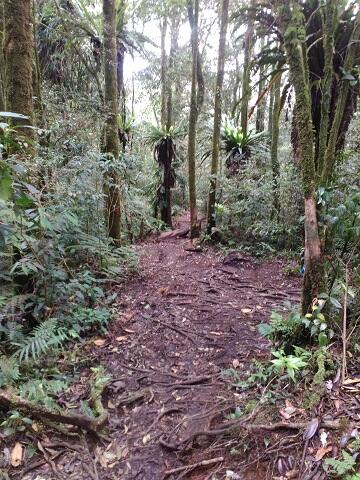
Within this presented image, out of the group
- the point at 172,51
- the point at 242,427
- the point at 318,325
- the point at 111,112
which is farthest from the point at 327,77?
the point at 172,51

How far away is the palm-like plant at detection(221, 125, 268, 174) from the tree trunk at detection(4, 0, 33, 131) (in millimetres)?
5543

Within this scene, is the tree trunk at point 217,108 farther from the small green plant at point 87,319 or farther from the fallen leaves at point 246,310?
the small green plant at point 87,319

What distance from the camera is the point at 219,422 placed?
2594 mm

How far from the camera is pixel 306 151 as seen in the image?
2.95 metres

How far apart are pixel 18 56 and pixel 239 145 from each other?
5.73 metres

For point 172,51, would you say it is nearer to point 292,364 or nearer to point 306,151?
point 306,151

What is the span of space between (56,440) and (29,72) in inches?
144

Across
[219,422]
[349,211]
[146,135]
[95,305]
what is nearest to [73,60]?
[146,135]

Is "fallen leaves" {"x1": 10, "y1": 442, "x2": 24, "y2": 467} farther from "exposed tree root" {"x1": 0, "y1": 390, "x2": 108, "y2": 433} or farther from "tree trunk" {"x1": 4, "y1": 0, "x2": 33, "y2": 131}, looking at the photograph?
"tree trunk" {"x1": 4, "y1": 0, "x2": 33, "y2": 131}

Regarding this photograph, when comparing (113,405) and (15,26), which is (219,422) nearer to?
(113,405)

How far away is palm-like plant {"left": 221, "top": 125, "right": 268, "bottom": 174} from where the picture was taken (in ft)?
28.4

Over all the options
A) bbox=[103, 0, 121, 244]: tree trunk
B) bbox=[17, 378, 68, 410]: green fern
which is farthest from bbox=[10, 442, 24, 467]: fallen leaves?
bbox=[103, 0, 121, 244]: tree trunk

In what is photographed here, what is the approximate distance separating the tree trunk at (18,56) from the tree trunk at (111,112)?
1.82 meters

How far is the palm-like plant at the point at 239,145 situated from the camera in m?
8.66
